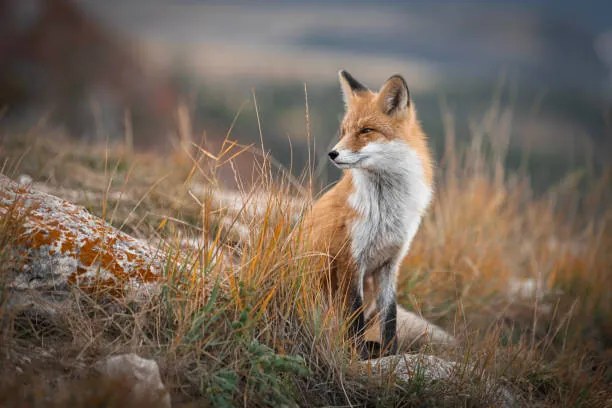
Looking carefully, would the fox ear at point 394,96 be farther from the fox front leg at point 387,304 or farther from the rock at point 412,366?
the rock at point 412,366

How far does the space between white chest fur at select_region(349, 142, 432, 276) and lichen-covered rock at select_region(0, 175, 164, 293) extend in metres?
1.54

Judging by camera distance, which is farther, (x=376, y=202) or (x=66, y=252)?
(x=376, y=202)

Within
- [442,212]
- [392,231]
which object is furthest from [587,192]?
[392,231]

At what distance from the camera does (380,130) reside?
4.44m

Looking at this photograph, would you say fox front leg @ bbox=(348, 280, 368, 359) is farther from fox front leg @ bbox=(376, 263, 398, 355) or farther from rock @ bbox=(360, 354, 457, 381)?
rock @ bbox=(360, 354, 457, 381)

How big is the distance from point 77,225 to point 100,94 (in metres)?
15.0

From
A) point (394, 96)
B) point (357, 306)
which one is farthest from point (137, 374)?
point (394, 96)

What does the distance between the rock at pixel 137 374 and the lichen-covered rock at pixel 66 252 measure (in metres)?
0.61

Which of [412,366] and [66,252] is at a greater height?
[66,252]

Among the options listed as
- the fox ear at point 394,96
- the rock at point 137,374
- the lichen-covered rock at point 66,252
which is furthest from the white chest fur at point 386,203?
the rock at point 137,374

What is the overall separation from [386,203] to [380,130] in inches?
21.9

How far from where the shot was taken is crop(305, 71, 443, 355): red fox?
4336 millimetres

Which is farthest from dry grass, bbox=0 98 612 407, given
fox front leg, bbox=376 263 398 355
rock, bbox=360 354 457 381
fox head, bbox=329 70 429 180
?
fox head, bbox=329 70 429 180

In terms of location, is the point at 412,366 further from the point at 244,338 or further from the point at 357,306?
the point at 244,338
